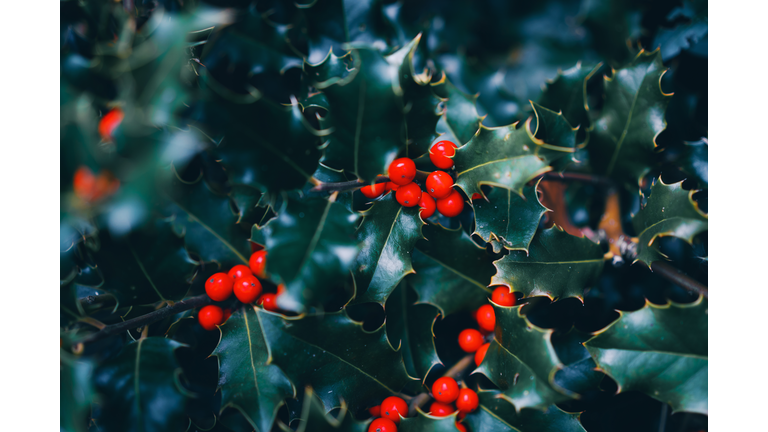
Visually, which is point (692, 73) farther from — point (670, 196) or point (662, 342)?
point (662, 342)

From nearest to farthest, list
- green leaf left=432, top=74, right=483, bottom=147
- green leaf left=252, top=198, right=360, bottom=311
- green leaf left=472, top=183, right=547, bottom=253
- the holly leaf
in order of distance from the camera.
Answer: green leaf left=252, top=198, right=360, bottom=311 → the holly leaf → green leaf left=472, top=183, right=547, bottom=253 → green leaf left=432, top=74, right=483, bottom=147

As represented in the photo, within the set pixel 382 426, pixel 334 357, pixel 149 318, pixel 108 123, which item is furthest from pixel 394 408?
pixel 108 123

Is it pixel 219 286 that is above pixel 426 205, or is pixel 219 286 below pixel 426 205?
below

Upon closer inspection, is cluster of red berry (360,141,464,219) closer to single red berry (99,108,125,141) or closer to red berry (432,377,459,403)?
red berry (432,377,459,403)

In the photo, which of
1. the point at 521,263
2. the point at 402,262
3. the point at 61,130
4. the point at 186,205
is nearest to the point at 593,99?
the point at 521,263

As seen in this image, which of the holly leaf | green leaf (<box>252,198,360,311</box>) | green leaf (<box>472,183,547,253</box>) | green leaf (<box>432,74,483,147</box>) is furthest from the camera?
green leaf (<box>432,74,483,147</box>)

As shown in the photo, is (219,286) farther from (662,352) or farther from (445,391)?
(662,352)


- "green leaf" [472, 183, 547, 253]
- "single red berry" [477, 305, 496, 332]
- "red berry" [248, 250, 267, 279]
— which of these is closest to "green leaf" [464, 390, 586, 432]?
"single red berry" [477, 305, 496, 332]
